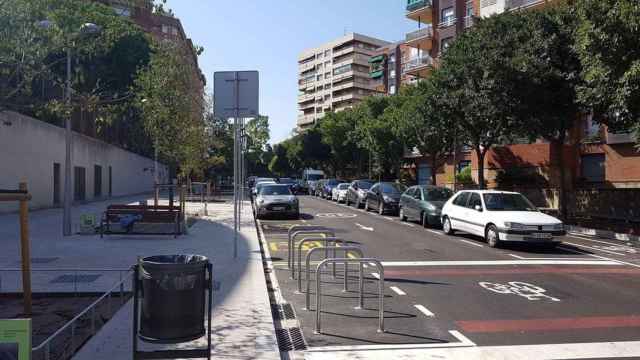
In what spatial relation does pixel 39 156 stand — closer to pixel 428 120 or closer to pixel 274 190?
pixel 274 190

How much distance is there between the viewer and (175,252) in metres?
12.2

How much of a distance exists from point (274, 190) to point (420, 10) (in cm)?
2902

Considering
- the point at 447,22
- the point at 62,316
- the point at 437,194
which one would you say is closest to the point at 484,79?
the point at 437,194

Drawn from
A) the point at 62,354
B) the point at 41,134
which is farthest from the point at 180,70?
the point at 62,354

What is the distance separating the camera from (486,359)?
554 centimetres

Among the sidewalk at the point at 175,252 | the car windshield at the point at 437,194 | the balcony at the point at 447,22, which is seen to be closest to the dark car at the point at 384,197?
the car windshield at the point at 437,194

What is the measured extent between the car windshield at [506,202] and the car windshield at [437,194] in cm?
494

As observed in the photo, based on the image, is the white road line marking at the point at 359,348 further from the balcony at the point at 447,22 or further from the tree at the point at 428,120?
the balcony at the point at 447,22

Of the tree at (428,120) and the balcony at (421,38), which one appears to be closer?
the tree at (428,120)

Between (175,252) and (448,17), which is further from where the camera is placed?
(448,17)

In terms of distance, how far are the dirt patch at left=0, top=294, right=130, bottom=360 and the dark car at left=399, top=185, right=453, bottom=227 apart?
1323 cm

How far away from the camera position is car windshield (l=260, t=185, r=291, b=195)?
2466 centimetres

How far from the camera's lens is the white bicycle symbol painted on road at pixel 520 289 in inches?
336

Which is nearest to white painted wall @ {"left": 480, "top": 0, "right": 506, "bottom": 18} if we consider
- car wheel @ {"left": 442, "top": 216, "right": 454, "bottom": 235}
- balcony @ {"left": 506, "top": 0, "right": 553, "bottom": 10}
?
balcony @ {"left": 506, "top": 0, "right": 553, "bottom": 10}
